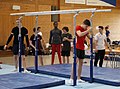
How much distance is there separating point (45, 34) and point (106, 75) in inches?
417

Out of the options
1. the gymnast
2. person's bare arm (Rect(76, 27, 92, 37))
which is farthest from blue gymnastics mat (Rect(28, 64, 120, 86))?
person's bare arm (Rect(76, 27, 92, 37))

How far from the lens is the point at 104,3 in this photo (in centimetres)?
2075

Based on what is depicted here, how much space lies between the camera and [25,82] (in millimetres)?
7156

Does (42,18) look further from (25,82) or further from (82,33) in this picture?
(25,82)

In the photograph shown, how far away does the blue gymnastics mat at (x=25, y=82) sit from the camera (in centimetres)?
675

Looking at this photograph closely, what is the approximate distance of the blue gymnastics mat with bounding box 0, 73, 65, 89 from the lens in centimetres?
675

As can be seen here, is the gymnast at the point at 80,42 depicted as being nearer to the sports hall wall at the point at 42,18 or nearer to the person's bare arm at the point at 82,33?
the person's bare arm at the point at 82,33

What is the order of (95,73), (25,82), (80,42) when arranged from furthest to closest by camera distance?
(95,73), (80,42), (25,82)

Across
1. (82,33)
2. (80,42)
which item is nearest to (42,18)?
(80,42)

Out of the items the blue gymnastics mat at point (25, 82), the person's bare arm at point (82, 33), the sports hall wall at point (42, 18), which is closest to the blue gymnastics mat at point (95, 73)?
the blue gymnastics mat at point (25, 82)

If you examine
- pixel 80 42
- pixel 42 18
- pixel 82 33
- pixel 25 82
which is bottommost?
pixel 25 82

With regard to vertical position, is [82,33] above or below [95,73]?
above

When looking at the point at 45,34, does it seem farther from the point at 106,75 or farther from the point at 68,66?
the point at 106,75

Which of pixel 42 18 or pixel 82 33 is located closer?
pixel 82 33
